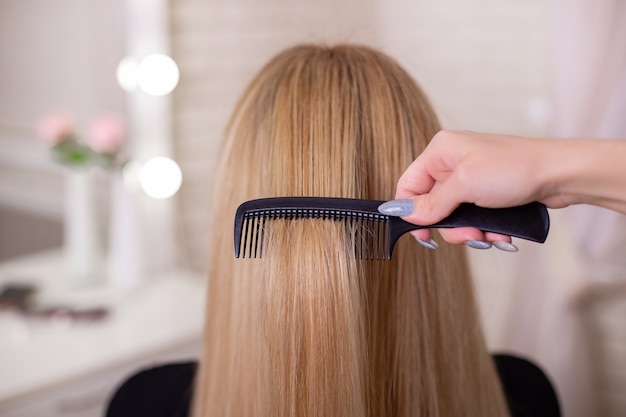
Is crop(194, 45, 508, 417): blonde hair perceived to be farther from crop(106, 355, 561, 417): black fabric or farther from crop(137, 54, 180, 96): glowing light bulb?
crop(137, 54, 180, 96): glowing light bulb

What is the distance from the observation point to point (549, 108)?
155cm

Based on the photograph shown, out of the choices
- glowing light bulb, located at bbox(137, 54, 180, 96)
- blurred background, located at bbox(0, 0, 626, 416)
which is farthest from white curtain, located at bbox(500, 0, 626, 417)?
glowing light bulb, located at bbox(137, 54, 180, 96)

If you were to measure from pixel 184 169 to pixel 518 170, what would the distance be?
131 cm

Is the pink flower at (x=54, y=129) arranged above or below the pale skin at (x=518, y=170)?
below

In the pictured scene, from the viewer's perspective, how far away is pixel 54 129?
1442 millimetres

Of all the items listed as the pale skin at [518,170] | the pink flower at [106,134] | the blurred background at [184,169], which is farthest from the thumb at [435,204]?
the pink flower at [106,134]

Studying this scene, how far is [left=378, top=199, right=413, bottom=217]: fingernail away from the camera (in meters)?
0.60

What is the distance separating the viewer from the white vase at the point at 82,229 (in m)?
1.53

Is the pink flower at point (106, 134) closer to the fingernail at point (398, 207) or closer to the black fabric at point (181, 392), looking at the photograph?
the black fabric at point (181, 392)

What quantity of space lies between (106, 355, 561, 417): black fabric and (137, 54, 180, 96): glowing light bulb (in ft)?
2.58

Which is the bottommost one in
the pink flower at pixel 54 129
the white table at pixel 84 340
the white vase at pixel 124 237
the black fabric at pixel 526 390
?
the white table at pixel 84 340

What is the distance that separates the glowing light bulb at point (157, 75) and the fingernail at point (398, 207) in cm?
113

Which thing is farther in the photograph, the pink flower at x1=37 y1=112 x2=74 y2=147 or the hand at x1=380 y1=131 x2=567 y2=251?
the pink flower at x1=37 y1=112 x2=74 y2=147

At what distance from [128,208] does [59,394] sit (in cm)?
48
